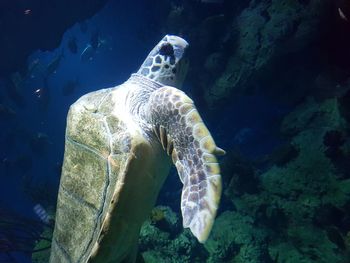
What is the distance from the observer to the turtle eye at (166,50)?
3.27 m

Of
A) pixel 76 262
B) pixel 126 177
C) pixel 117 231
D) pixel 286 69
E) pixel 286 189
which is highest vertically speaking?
pixel 126 177

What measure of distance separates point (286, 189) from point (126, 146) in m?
3.24

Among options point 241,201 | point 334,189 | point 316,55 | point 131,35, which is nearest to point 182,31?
point 316,55

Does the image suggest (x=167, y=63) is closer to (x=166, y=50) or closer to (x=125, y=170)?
(x=166, y=50)

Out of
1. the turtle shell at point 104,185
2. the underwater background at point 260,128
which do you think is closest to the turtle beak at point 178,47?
the turtle shell at point 104,185

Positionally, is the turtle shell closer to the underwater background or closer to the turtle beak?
the turtle beak

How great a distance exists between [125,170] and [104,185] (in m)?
0.26

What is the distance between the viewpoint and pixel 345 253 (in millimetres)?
3691

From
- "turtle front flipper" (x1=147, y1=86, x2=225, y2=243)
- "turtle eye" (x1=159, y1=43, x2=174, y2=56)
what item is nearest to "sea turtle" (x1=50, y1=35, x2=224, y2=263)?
"turtle front flipper" (x1=147, y1=86, x2=225, y2=243)

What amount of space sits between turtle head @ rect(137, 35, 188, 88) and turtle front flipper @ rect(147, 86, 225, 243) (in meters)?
0.85

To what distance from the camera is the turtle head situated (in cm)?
324

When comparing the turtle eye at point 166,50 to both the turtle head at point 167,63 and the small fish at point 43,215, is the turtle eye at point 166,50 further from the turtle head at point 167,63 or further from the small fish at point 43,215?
the small fish at point 43,215

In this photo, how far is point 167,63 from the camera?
128 inches

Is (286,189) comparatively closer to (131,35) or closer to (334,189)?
(334,189)
